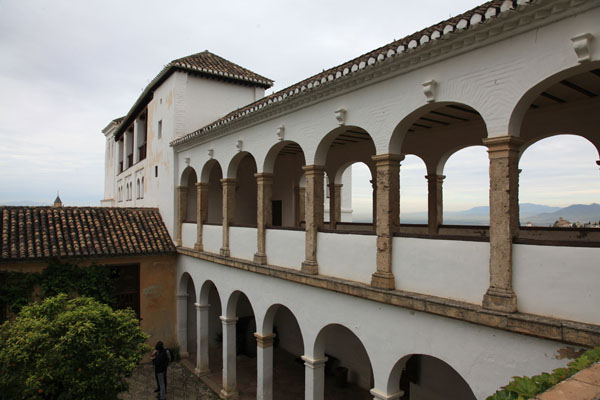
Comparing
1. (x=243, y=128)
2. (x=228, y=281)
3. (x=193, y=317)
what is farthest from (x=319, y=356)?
(x=193, y=317)

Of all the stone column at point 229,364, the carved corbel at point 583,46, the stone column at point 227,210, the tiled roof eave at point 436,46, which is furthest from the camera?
the stone column at point 227,210

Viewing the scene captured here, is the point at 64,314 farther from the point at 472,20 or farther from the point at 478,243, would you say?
the point at 472,20

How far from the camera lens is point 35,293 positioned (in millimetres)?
12109

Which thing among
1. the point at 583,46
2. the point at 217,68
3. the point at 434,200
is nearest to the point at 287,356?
the point at 434,200

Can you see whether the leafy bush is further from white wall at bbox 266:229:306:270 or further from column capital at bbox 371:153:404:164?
white wall at bbox 266:229:306:270

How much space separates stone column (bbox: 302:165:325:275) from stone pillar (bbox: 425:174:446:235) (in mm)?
3324

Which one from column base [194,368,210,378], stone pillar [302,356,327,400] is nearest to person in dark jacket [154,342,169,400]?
column base [194,368,210,378]

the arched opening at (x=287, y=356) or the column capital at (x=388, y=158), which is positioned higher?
the column capital at (x=388, y=158)

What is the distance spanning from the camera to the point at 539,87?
4957 mm

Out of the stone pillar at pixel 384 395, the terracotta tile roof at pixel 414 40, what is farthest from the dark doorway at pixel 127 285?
the stone pillar at pixel 384 395

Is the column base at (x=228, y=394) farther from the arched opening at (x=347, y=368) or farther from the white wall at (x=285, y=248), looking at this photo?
the white wall at (x=285, y=248)

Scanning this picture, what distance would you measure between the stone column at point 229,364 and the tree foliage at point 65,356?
14.4 ft

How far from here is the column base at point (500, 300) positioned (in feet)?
16.4

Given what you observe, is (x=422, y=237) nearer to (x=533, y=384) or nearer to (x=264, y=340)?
(x=533, y=384)
